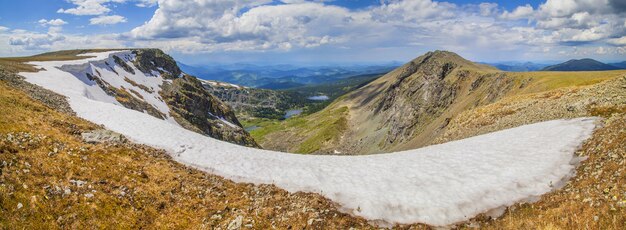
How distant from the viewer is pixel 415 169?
24.3 meters

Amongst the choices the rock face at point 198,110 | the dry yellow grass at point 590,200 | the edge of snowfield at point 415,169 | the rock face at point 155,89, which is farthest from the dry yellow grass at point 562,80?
the rock face at point 198,110

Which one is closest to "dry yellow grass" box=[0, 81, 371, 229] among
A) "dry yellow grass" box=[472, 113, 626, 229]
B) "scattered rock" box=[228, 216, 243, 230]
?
"scattered rock" box=[228, 216, 243, 230]

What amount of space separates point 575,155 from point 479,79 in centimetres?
10729

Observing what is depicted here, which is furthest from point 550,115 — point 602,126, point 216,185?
point 216,185

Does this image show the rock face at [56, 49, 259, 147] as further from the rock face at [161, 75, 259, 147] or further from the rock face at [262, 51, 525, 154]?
the rock face at [262, 51, 525, 154]

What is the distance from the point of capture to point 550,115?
38.1m

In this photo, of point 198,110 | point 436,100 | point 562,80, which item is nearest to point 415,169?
point 562,80

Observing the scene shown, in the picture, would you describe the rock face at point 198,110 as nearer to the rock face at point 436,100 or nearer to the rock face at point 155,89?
the rock face at point 155,89

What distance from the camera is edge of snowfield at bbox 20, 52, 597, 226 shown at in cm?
1903

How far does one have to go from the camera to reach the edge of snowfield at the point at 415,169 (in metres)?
19.0

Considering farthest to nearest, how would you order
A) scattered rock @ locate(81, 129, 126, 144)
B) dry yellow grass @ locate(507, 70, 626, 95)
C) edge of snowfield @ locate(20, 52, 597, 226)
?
1. dry yellow grass @ locate(507, 70, 626, 95)
2. scattered rock @ locate(81, 129, 126, 144)
3. edge of snowfield @ locate(20, 52, 597, 226)

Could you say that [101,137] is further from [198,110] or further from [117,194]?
[198,110]

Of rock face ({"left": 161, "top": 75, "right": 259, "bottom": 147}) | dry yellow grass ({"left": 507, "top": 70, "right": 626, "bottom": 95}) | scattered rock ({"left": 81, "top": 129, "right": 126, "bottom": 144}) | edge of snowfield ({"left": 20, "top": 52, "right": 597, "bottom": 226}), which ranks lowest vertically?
rock face ({"left": 161, "top": 75, "right": 259, "bottom": 147})

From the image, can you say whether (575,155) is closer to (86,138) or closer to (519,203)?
(519,203)
